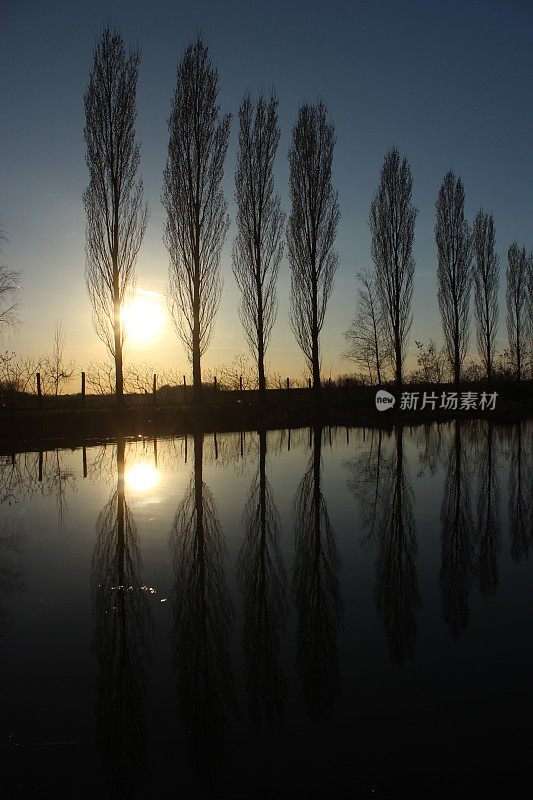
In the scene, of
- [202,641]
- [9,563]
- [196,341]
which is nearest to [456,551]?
[202,641]

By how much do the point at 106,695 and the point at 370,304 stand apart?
1381 inches

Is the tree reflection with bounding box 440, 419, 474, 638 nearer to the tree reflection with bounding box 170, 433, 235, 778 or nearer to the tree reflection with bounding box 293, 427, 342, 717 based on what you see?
the tree reflection with bounding box 293, 427, 342, 717

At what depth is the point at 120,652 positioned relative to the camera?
9.66ft

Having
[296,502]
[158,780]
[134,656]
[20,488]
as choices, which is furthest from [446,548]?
[20,488]

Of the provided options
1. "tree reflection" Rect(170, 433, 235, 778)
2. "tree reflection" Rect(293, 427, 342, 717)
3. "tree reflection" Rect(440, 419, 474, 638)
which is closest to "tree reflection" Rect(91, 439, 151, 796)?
"tree reflection" Rect(170, 433, 235, 778)

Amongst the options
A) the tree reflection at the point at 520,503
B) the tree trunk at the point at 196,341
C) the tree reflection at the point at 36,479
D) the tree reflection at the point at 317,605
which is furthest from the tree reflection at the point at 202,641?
the tree trunk at the point at 196,341

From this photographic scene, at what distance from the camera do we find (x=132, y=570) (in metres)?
4.31

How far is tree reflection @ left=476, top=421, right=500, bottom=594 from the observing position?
4.07m

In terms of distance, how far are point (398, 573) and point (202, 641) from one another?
1717 millimetres

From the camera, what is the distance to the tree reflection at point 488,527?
407cm

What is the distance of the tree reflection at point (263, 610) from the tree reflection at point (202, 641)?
12 cm

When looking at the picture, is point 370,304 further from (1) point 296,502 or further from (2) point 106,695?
(2) point 106,695

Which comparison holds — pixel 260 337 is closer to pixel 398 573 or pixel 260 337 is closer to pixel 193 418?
pixel 193 418

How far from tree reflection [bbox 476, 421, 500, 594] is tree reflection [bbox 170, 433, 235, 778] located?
6.07 feet
